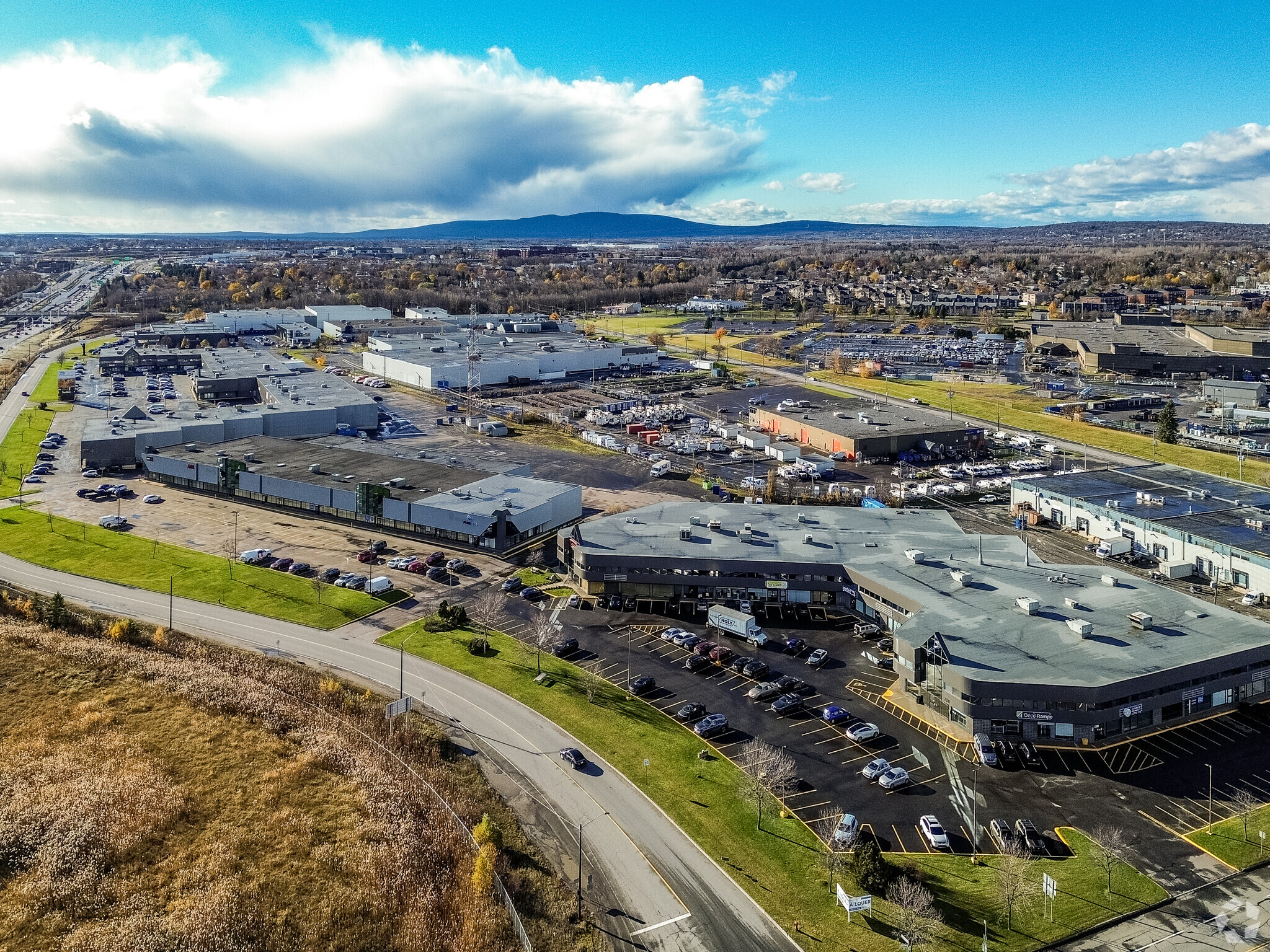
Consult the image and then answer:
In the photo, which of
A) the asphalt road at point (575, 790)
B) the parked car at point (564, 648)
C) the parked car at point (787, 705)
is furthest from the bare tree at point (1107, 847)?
the parked car at point (564, 648)

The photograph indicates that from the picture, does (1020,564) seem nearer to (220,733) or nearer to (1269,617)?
(1269,617)

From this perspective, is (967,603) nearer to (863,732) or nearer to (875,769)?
(863,732)

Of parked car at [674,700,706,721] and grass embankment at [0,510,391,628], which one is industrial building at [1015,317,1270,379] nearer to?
parked car at [674,700,706,721]

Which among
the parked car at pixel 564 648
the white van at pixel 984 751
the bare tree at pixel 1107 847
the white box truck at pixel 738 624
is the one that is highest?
the white box truck at pixel 738 624

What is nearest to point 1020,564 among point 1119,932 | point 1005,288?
point 1119,932

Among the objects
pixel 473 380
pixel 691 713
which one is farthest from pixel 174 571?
pixel 473 380

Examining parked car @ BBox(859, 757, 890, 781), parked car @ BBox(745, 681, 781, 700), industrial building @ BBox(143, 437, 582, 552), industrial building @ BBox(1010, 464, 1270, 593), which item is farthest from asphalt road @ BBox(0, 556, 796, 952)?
industrial building @ BBox(1010, 464, 1270, 593)

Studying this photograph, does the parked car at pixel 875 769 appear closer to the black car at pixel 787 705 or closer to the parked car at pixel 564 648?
the black car at pixel 787 705
